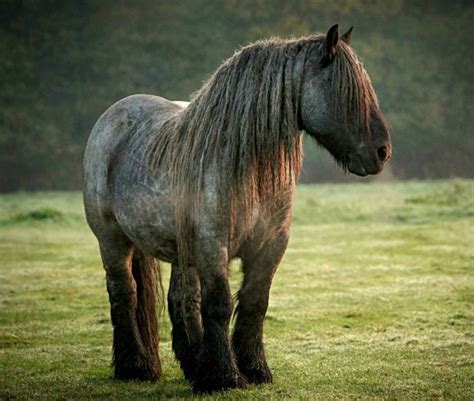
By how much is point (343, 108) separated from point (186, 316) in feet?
7.67

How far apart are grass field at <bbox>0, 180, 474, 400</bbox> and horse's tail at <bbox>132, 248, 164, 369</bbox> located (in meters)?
0.36

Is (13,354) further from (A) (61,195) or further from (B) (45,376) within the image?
(A) (61,195)

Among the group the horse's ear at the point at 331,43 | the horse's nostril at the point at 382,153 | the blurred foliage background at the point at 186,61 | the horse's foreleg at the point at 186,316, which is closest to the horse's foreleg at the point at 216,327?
the horse's foreleg at the point at 186,316

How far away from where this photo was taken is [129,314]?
25.1 ft

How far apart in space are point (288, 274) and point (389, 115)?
40880mm

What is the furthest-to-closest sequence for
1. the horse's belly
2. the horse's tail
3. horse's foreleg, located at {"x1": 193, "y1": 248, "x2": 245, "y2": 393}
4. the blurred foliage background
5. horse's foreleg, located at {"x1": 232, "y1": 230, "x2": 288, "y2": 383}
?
the blurred foliage background, the horse's tail, the horse's belly, horse's foreleg, located at {"x1": 232, "y1": 230, "x2": 288, "y2": 383}, horse's foreleg, located at {"x1": 193, "y1": 248, "x2": 245, "y2": 393}

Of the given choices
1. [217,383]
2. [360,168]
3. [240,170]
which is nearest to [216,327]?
[217,383]

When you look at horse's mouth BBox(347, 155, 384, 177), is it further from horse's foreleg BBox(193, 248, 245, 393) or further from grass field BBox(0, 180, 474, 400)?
grass field BBox(0, 180, 474, 400)

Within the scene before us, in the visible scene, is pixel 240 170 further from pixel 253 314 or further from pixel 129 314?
pixel 129 314

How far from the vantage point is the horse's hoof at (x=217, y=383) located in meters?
6.42

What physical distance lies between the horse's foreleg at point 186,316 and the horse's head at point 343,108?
5.30 ft

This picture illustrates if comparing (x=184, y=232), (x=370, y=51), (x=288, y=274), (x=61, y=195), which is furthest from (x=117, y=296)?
(x=370, y=51)

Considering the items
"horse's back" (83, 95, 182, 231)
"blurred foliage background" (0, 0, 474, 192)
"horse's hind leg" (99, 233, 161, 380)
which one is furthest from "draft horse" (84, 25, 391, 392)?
"blurred foliage background" (0, 0, 474, 192)

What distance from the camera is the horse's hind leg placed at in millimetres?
7559
